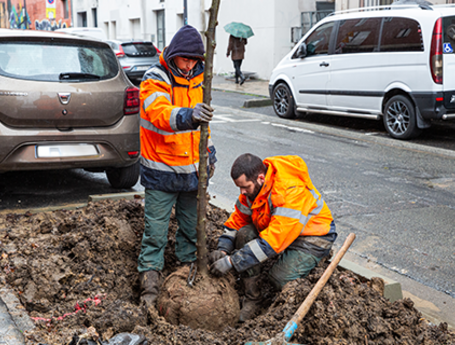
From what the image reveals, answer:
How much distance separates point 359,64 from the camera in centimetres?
1044

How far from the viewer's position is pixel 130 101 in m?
5.68

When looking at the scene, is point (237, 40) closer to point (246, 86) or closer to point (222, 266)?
Result: point (246, 86)

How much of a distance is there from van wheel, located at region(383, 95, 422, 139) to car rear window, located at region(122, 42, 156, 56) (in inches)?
450

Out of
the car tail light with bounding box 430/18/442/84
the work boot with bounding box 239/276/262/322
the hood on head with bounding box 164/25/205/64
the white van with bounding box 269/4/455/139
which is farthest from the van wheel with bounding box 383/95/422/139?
the hood on head with bounding box 164/25/205/64

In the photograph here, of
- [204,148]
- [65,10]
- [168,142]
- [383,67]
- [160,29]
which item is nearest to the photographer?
[204,148]

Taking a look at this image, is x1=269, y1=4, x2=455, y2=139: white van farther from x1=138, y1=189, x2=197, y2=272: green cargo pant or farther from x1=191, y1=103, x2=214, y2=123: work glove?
x1=191, y1=103, x2=214, y2=123: work glove

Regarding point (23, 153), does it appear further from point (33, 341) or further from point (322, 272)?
point (322, 272)

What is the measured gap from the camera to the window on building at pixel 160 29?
100 feet

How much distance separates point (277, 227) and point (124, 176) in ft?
11.2

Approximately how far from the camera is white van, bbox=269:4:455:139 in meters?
9.12

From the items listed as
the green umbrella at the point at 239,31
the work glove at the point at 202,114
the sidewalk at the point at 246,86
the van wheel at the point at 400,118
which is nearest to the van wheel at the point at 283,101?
the van wheel at the point at 400,118

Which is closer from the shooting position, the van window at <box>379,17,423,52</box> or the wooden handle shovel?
the wooden handle shovel

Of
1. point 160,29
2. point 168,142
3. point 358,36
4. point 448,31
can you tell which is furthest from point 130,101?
point 160,29

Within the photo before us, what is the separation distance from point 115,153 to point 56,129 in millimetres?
660
